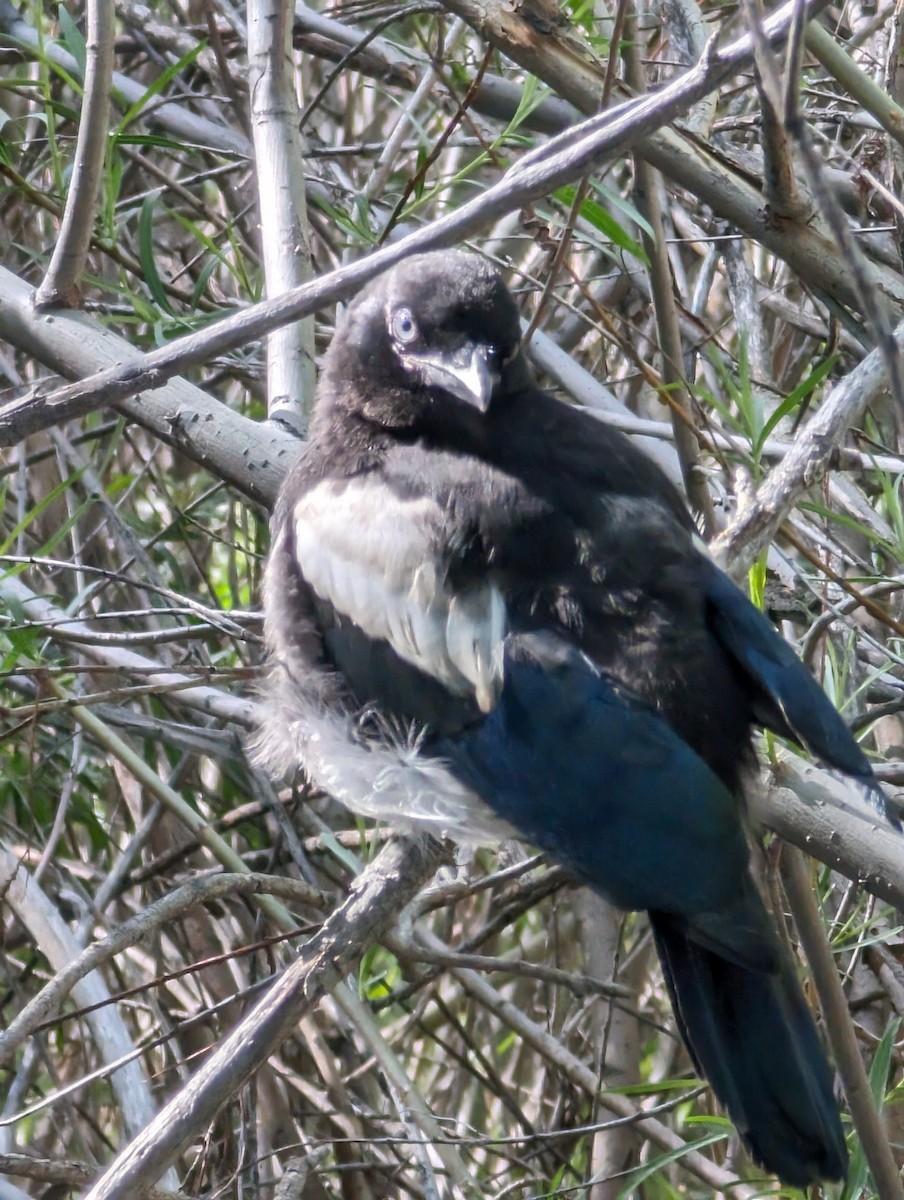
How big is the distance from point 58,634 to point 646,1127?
4.64 ft

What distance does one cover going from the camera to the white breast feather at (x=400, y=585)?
210 centimetres

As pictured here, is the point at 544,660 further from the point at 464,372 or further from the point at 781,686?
the point at 464,372

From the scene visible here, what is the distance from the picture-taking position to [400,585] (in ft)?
7.04

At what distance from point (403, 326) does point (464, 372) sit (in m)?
0.17

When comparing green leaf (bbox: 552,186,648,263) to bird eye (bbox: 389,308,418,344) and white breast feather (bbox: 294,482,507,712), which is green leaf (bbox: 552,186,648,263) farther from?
white breast feather (bbox: 294,482,507,712)

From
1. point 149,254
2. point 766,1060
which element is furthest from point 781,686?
point 149,254

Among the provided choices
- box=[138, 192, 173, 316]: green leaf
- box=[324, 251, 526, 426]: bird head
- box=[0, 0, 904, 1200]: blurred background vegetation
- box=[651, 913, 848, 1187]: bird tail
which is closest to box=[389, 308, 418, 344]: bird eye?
box=[324, 251, 526, 426]: bird head

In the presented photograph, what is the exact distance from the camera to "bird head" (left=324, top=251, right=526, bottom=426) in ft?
7.22

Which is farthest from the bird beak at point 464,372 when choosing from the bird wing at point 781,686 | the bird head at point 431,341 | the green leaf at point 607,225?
the bird wing at point 781,686

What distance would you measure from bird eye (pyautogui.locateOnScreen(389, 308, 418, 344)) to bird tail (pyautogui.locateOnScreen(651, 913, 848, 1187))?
981 millimetres

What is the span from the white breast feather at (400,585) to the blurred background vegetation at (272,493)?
21 cm

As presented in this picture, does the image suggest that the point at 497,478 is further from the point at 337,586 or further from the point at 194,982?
the point at 194,982

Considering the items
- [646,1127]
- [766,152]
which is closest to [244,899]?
[646,1127]

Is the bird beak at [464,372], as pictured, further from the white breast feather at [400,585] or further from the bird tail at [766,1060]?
the bird tail at [766,1060]
